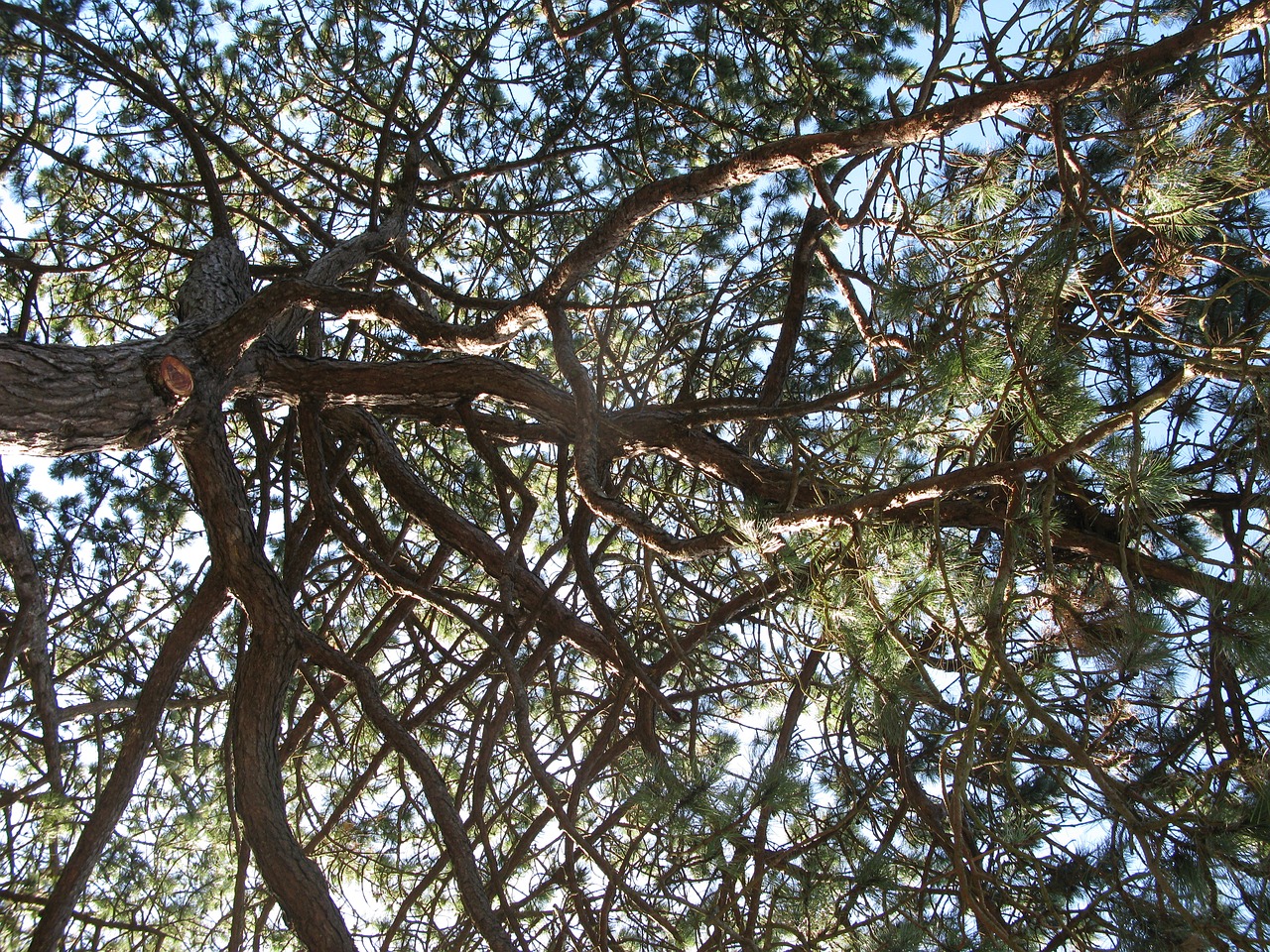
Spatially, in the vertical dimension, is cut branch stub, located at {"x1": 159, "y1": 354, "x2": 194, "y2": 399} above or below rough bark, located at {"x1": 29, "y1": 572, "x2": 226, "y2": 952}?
above

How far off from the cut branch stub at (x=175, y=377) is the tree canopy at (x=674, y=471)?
0.04ft

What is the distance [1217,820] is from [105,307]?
486 centimetres

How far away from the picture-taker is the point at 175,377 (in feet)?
7.47

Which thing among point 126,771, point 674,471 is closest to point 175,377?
point 126,771

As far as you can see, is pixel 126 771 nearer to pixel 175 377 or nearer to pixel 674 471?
pixel 175 377

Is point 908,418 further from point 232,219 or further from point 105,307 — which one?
point 105,307

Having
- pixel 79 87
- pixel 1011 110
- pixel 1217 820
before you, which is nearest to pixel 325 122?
pixel 79 87

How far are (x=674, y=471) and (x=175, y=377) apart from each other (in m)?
2.13

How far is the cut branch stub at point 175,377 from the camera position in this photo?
2.25m

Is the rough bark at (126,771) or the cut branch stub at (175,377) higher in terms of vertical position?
the cut branch stub at (175,377)

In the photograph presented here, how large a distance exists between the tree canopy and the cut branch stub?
12mm

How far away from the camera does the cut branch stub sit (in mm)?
2246

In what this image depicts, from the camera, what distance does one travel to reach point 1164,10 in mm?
2453

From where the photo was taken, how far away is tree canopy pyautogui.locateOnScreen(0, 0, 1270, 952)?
1946 millimetres
